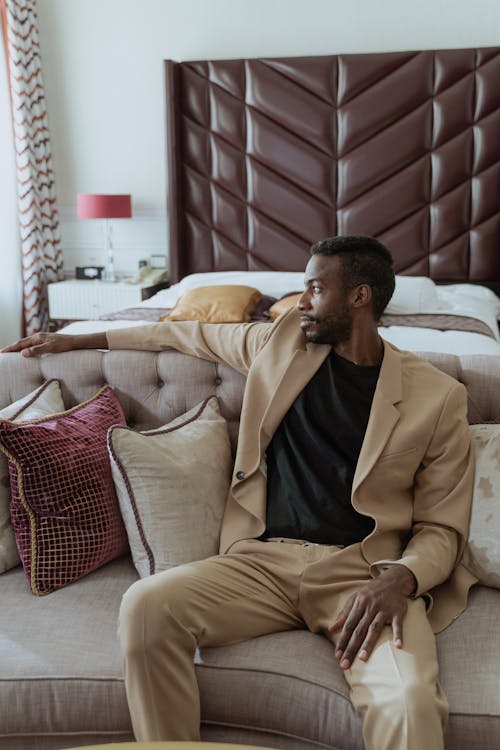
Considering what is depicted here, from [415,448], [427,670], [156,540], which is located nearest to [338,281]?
[415,448]

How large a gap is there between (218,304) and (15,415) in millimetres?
1960

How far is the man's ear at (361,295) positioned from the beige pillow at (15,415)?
2.48 feet

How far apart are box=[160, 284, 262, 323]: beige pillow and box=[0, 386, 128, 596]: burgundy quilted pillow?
1.93 m

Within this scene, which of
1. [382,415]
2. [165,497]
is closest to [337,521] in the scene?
[382,415]

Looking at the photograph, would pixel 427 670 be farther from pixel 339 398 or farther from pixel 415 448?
pixel 339 398

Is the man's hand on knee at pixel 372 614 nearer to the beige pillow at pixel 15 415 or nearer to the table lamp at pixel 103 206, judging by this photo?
the beige pillow at pixel 15 415

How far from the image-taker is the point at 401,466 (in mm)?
1637

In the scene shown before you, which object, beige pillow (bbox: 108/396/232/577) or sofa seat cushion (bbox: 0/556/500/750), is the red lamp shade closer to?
beige pillow (bbox: 108/396/232/577)

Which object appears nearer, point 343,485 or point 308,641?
point 308,641

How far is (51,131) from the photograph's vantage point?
16.0 ft

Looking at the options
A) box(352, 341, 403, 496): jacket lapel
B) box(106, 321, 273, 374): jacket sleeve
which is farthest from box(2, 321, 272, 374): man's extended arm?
box(352, 341, 403, 496): jacket lapel

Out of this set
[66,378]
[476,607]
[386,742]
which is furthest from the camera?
[66,378]

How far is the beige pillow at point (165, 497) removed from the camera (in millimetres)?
1665

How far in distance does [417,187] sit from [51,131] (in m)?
2.28
